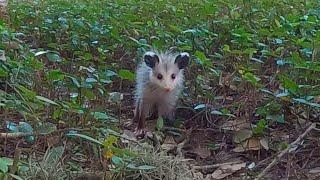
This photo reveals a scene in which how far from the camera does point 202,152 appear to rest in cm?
324

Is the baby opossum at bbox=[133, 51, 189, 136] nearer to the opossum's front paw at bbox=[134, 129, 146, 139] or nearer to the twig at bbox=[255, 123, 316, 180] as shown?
the opossum's front paw at bbox=[134, 129, 146, 139]

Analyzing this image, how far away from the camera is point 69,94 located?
134 inches

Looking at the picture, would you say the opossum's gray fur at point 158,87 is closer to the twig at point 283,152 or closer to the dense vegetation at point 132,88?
the dense vegetation at point 132,88

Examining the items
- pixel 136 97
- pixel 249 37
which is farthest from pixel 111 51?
pixel 249 37

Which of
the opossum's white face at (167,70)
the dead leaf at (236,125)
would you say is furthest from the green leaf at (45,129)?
the opossum's white face at (167,70)

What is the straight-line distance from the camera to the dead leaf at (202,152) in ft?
10.5

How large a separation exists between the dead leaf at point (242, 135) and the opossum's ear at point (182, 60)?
0.84 meters

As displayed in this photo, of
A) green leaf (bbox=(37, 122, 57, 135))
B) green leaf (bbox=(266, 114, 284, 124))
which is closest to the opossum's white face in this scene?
green leaf (bbox=(266, 114, 284, 124))

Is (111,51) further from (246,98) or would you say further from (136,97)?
(246,98)

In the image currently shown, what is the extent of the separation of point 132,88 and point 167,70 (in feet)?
1.22

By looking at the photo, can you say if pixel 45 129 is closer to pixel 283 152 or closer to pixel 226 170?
pixel 226 170

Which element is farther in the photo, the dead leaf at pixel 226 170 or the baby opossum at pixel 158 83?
the baby opossum at pixel 158 83

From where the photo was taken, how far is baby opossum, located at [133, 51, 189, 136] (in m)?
3.97

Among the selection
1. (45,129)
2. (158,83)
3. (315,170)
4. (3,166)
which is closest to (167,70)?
(158,83)
